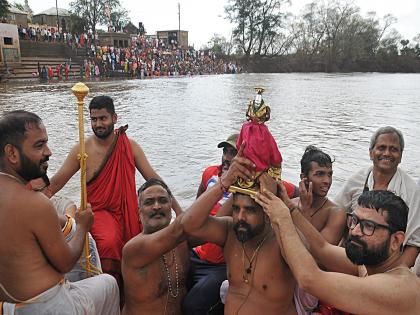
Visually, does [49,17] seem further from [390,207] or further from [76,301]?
[390,207]

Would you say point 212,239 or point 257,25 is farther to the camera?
point 257,25

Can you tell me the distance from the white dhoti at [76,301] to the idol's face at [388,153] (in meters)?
2.40

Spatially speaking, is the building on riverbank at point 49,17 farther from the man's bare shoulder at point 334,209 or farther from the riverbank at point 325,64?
the man's bare shoulder at point 334,209

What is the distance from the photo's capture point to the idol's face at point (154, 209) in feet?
10.1

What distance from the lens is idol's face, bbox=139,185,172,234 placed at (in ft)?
10.1

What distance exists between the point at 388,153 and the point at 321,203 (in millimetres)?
741

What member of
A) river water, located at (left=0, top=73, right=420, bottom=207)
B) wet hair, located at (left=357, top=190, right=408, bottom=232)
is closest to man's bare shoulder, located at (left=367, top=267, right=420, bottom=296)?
wet hair, located at (left=357, top=190, right=408, bottom=232)

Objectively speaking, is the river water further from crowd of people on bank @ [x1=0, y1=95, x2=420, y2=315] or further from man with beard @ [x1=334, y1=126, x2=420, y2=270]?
man with beard @ [x1=334, y1=126, x2=420, y2=270]

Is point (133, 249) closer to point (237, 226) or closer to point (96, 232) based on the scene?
point (237, 226)

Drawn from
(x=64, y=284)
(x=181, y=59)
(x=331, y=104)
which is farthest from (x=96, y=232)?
(x=181, y=59)

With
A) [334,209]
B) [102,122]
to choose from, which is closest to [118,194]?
[102,122]

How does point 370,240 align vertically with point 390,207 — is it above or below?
below

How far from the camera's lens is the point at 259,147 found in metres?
2.64

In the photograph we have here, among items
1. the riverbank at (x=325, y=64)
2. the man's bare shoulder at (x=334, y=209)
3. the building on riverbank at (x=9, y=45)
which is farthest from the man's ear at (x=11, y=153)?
the riverbank at (x=325, y=64)
